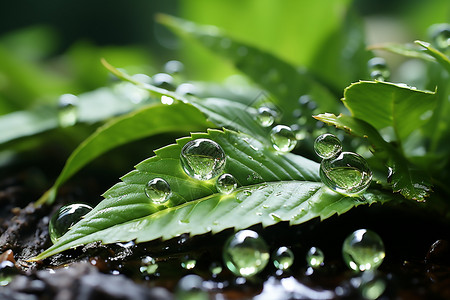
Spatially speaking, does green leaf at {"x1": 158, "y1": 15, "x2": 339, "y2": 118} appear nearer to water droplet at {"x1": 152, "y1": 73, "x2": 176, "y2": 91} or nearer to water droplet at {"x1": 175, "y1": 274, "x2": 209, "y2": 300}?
water droplet at {"x1": 152, "y1": 73, "x2": 176, "y2": 91}

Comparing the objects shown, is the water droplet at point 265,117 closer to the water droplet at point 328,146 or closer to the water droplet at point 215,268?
the water droplet at point 328,146

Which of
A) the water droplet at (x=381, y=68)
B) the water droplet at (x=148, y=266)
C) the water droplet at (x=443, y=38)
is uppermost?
the water droplet at (x=443, y=38)

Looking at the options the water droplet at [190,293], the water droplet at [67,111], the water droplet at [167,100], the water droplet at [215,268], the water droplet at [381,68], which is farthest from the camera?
the water droplet at [67,111]

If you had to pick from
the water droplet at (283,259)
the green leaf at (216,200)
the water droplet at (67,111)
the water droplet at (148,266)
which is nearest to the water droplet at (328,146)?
the green leaf at (216,200)

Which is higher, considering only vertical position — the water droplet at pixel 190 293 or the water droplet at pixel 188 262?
the water droplet at pixel 190 293

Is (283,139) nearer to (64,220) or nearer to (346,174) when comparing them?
(346,174)

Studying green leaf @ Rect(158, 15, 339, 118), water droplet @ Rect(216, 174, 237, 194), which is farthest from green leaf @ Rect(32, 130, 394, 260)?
green leaf @ Rect(158, 15, 339, 118)

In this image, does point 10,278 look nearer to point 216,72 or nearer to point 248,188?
point 248,188
